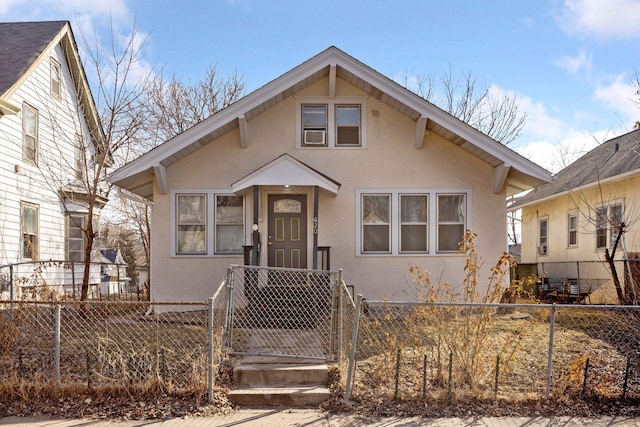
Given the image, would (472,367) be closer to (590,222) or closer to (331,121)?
Result: (331,121)

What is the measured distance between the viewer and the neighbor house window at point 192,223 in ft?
36.3

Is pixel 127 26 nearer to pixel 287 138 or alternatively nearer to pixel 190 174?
pixel 190 174

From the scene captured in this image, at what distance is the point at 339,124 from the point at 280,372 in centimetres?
660

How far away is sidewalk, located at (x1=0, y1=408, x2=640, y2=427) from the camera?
519 cm

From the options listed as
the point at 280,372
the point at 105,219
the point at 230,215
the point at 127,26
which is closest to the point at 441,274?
the point at 230,215

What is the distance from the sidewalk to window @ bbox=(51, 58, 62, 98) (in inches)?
529

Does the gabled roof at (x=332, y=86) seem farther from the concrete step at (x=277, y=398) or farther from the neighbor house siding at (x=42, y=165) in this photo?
the concrete step at (x=277, y=398)

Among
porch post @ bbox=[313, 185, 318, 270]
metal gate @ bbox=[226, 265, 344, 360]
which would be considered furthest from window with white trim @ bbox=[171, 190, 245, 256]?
porch post @ bbox=[313, 185, 318, 270]

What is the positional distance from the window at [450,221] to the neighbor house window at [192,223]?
5.43 meters

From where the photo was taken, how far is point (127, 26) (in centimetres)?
1073

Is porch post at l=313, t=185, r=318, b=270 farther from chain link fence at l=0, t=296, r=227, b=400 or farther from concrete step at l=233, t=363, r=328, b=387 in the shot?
concrete step at l=233, t=363, r=328, b=387

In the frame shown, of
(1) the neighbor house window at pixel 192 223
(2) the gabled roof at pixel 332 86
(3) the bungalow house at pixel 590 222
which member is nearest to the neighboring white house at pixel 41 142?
(2) the gabled roof at pixel 332 86

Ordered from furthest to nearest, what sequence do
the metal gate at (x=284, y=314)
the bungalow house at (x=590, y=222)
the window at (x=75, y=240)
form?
1. the window at (x=75, y=240)
2. the bungalow house at (x=590, y=222)
3. the metal gate at (x=284, y=314)

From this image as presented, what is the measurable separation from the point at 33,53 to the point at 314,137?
962 centimetres
